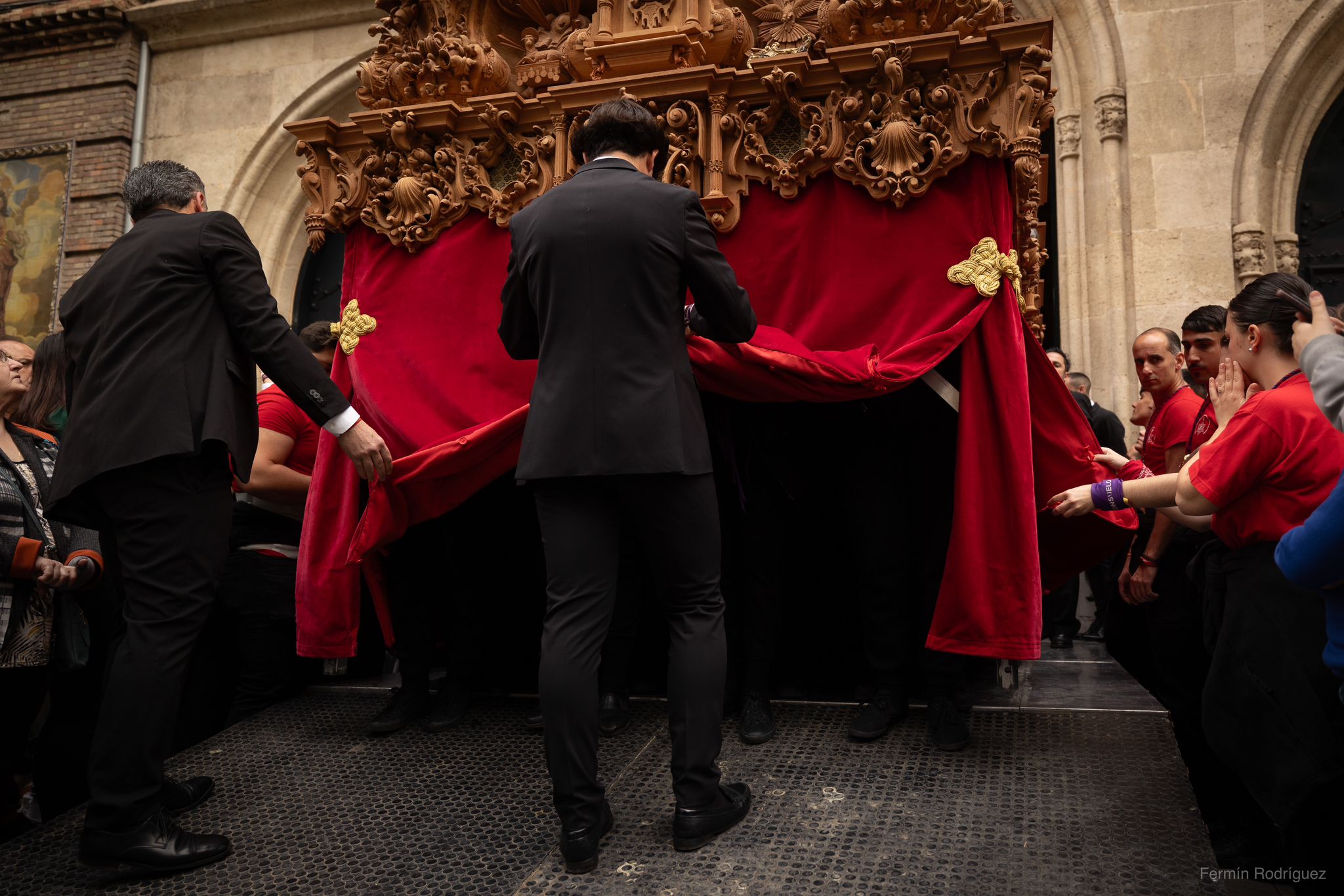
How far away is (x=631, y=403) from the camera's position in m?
2.31

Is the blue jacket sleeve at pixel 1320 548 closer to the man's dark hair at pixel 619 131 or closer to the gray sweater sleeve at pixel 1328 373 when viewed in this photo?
the gray sweater sleeve at pixel 1328 373

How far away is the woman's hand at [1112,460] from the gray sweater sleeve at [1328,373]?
4.45 feet

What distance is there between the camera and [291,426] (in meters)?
3.64

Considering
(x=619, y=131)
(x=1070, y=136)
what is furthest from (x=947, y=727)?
(x=1070, y=136)

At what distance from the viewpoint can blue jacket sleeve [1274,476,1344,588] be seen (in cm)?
178

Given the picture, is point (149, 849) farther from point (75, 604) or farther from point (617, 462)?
point (617, 462)

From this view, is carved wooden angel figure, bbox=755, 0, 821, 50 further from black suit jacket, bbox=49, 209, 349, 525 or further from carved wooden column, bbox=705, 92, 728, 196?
black suit jacket, bbox=49, 209, 349, 525

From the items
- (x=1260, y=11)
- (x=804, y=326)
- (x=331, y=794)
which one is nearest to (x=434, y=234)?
(x=804, y=326)

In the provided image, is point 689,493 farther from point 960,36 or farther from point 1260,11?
point 1260,11

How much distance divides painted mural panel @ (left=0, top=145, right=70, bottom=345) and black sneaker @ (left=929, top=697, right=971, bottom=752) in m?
10.4

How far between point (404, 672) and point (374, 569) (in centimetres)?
39

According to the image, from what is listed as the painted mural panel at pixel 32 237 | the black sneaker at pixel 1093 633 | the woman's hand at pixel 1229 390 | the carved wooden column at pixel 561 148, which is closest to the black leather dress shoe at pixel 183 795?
the carved wooden column at pixel 561 148

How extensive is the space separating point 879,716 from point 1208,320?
198 centimetres

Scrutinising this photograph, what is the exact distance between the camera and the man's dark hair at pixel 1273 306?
2436 mm
